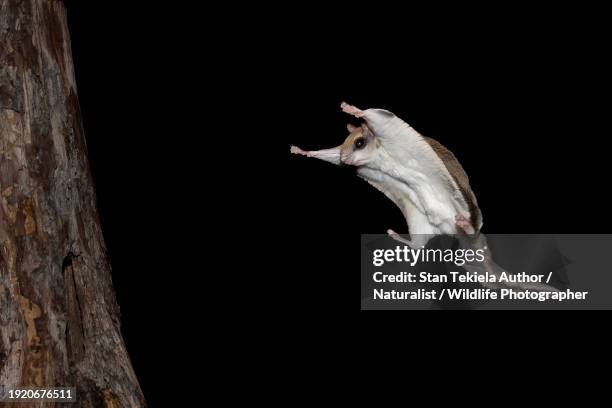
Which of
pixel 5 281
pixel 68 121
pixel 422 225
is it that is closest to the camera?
pixel 5 281

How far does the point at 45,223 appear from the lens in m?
3.25

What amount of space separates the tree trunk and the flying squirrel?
112cm

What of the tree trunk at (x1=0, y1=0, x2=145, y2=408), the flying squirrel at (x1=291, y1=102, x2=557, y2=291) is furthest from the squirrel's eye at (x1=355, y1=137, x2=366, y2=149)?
the tree trunk at (x1=0, y1=0, x2=145, y2=408)

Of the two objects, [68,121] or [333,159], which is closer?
[68,121]

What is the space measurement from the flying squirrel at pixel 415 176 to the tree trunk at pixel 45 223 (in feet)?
3.66

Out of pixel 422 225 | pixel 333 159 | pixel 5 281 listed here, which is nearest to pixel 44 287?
pixel 5 281

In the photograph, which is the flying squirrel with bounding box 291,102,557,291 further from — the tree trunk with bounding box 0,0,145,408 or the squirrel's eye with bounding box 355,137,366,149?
the tree trunk with bounding box 0,0,145,408

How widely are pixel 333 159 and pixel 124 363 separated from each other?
1.39 meters

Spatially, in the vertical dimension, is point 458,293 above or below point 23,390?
above

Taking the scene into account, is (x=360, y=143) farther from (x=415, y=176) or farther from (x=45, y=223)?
(x=45, y=223)

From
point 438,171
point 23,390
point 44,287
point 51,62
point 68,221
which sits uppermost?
point 51,62

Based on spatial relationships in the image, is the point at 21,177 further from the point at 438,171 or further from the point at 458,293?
the point at 458,293

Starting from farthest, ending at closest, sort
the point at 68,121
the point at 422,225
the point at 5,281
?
the point at 422,225, the point at 68,121, the point at 5,281

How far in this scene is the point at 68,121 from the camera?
3.44 meters
